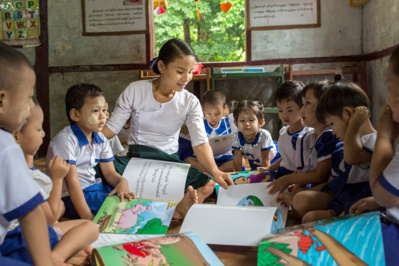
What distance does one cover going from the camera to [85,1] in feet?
14.8

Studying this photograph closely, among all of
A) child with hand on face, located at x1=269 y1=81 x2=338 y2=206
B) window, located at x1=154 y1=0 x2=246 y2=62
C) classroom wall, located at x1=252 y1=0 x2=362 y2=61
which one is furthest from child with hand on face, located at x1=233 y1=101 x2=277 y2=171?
window, located at x1=154 y1=0 x2=246 y2=62

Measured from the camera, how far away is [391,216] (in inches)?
40.5

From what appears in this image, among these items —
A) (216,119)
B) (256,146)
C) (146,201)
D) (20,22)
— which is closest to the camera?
(146,201)

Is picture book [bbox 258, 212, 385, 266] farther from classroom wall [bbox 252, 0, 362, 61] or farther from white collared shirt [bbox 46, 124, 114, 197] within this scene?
classroom wall [bbox 252, 0, 362, 61]

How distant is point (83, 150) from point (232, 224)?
767 millimetres

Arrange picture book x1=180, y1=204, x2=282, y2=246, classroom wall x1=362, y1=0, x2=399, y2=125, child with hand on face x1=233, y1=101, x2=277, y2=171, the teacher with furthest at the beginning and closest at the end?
classroom wall x1=362, y1=0, x2=399, y2=125 → child with hand on face x1=233, y1=101, x2=277, y2=171 → the teacher → picture book x1=180, y1=204, x2=282, y2=246

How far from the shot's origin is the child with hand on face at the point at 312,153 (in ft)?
5.45

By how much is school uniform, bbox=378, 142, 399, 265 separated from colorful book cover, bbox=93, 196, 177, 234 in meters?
0.76

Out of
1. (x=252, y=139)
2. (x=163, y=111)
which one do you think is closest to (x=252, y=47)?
(x=252, y=139)

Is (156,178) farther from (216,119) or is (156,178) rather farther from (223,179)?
(216,119)

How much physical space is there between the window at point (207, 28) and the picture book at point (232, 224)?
6.25m

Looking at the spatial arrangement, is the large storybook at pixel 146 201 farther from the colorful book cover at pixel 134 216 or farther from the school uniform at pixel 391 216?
the school uniform at pixel 391 216

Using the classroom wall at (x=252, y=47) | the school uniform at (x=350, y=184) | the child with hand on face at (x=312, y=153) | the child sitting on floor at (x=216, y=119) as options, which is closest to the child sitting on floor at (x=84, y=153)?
the child with hand on face at (x=312, y=153)

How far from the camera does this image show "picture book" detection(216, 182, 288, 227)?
1700mm
